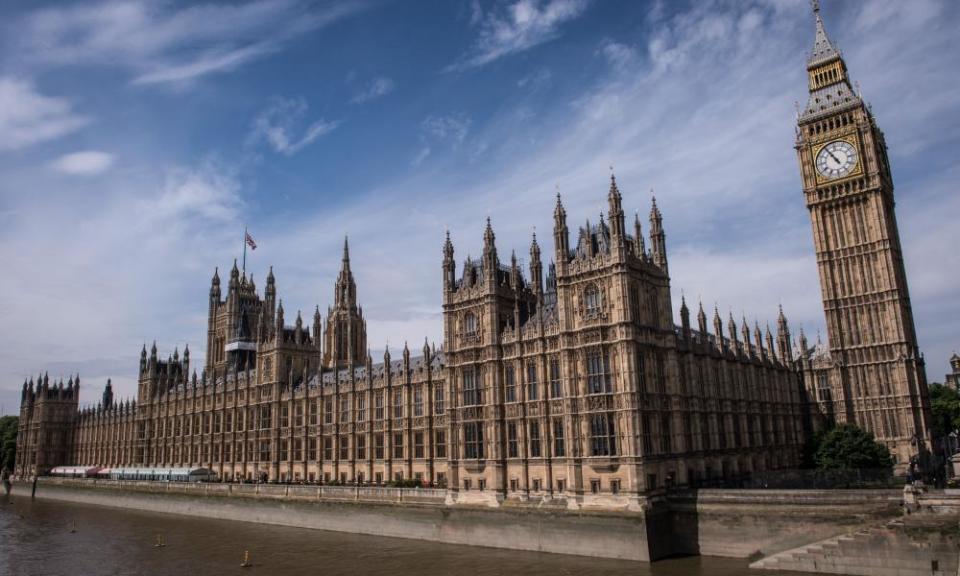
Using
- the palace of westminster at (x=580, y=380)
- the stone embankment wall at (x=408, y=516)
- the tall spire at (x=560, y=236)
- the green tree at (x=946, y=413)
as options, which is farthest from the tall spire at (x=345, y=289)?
the green tree at (x=946, y=413)

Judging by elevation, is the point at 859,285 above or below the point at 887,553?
above

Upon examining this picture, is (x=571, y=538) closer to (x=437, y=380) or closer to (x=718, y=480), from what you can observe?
(x=718, y=480)

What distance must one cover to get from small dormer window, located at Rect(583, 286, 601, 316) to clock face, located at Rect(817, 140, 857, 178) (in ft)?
179

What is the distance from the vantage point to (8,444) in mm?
173625

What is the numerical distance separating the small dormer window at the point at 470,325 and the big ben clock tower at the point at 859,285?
5142 cm

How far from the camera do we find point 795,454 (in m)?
79.7

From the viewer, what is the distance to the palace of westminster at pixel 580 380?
53.8 meters

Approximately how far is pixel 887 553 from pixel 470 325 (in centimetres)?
3614

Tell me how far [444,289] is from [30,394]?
14251cm

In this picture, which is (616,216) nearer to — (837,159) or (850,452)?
(850,452)

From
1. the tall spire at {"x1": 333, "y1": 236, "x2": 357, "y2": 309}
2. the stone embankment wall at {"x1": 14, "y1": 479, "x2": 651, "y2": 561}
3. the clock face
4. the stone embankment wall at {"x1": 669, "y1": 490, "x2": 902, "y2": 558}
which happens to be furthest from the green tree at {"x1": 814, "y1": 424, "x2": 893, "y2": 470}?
the tall spire at {"x1": 333, "y1": 236, "x2": 357, "y2": 309}

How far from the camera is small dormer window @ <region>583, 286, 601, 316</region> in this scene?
54.4 meters

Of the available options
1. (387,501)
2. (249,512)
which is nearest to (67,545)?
(249,512)

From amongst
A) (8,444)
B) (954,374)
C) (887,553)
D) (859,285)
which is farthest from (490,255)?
(8,444)
